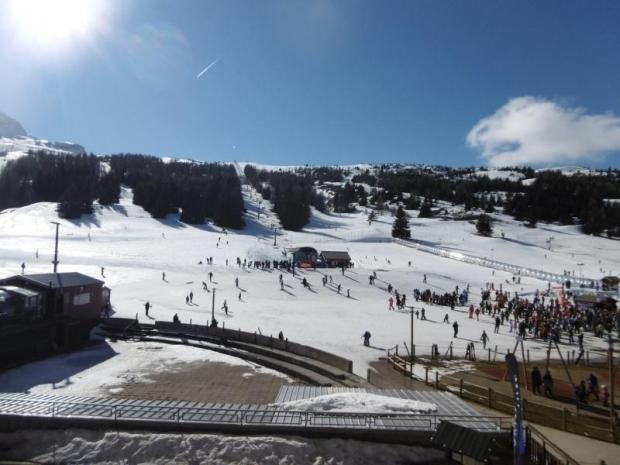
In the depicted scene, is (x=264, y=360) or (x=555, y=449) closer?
(x=555, y=449)

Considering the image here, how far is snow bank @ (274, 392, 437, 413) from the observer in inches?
473

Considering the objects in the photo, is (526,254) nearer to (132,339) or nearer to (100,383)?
(132,339)

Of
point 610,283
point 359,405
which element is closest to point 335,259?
point 610,283

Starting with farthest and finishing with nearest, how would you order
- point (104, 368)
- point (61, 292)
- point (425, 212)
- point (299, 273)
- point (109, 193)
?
point (425, 212)
point (109, 193)
point (299, 273)
point (61, 292)
point (104, 368)

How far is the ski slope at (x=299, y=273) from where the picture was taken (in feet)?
96.9

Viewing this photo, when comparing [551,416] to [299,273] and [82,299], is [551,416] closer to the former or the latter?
[82,299]

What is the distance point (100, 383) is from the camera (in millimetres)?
18062

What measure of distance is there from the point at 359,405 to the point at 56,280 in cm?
1907

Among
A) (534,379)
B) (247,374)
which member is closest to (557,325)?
(534,379)

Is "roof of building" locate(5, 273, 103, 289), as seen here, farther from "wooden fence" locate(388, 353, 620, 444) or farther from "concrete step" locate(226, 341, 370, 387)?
"wooden fence" locate(388, 353, 620, 444)

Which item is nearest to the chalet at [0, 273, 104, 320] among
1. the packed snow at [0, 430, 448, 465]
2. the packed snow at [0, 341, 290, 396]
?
the packed snow at [0, 341, 290, 396]

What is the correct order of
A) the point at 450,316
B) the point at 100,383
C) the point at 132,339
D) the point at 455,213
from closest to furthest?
1. the point at 100,383
2. the point at 132,339
3. the point at 450,316
4. the point at 455,213

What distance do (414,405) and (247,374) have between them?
29.5 feet

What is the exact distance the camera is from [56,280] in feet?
80.8
